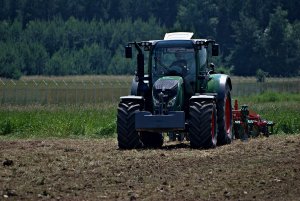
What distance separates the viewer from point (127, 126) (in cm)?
2359

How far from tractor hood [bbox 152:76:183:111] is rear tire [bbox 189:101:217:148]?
20.7 inches

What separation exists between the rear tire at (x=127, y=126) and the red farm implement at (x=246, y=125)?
435cm

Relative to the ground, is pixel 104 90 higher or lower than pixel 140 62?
lower

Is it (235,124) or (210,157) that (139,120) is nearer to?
(210,157)

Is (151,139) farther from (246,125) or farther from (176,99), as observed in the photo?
(246,125)

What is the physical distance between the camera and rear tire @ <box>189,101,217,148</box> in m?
23.2

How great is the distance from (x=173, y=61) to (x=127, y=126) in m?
2.24

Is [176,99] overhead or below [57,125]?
overhead

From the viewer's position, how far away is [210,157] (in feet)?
68.6

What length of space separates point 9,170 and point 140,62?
7.35m

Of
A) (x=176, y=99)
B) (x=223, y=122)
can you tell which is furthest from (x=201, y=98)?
(x=223, y=122)

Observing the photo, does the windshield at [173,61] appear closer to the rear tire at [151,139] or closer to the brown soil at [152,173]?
the rear tire at [151,139]

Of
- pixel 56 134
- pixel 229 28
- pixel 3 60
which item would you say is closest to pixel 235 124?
pixel 56 134

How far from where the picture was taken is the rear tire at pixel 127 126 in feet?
77.4
